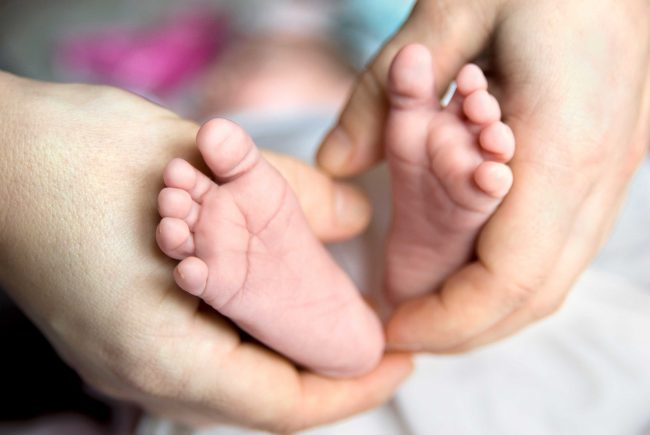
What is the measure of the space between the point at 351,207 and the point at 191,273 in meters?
0.26

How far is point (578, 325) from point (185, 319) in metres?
0.50

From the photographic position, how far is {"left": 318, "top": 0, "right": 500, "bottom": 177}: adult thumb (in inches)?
26.0

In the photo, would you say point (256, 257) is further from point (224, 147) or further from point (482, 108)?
point (482, 108)

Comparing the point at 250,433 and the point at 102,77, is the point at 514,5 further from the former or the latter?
the point at 102,77

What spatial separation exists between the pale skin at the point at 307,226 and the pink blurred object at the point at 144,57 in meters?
0.90

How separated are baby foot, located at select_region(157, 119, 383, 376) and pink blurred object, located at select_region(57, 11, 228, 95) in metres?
0.94

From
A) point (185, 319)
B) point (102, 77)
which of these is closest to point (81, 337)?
point (185, 319)

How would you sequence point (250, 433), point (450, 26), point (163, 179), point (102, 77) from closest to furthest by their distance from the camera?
point (163, 179) < point (450, 26) < point (250, 433) < point (102, 77)

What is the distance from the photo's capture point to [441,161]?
622mm

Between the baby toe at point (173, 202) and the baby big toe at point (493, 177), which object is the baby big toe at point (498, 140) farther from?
the baby toe at point (173, 202)

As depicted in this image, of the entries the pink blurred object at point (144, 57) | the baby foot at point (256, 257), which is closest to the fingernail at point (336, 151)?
the baby foot at point (256, 257)

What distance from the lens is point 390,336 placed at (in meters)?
0.73

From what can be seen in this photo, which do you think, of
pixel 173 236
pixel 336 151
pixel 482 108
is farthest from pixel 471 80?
pixel 173 236

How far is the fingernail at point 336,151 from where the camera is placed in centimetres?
73
